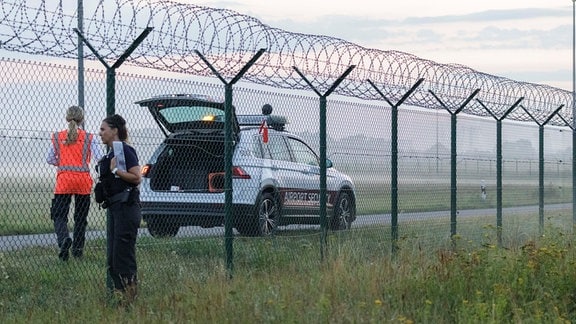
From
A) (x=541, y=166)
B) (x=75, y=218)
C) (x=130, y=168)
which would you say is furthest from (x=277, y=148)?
(x=541, y=166)

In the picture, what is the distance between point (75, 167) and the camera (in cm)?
1149

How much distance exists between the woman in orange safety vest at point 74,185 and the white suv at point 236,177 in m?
0.71

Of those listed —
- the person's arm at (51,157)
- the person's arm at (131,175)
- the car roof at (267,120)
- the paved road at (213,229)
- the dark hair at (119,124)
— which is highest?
the car roof at (267,120)

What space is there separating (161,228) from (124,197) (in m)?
3.65

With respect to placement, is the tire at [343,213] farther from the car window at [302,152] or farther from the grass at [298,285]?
the grass at [298,285]

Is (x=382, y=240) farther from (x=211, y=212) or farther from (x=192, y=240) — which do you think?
(x=192, y=240)

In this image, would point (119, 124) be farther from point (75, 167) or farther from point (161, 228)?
point (161, 228)

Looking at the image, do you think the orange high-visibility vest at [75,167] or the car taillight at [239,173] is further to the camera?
the car taillight at [239,173]

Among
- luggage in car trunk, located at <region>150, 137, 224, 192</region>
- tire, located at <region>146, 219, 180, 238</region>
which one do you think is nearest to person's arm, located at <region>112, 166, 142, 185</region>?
luggage in car trunk, located at <region>150, 137, 224, 192</region>

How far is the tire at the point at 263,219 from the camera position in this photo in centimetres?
1302

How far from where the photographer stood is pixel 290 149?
45.9ft

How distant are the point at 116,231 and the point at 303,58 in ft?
14.0

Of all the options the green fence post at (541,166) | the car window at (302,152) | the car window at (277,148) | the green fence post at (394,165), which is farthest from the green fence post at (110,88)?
the green fence post at (541,166)

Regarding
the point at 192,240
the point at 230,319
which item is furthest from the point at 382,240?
the point at 230,319
